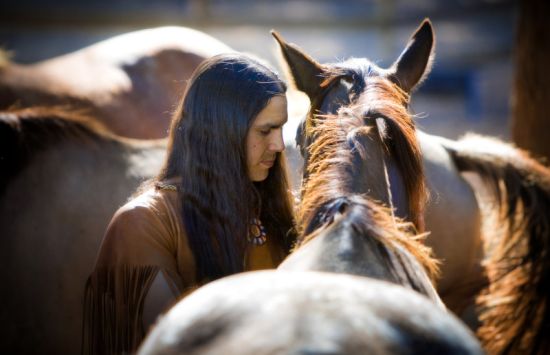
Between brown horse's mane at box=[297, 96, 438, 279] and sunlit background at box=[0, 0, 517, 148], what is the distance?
6.93 metres

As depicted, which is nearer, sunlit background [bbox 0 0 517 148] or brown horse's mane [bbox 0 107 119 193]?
brown horse's mane [bbox 0 107 119 193]

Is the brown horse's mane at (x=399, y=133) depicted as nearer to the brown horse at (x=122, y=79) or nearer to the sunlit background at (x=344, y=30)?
the brown horse at (x=122, y=79)

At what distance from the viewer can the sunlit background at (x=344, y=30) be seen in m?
9.79

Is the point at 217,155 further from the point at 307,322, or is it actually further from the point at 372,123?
the point at 307,322

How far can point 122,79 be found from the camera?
379 cm

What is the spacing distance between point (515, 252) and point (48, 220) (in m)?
2.09

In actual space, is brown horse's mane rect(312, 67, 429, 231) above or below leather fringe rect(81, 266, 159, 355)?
A: above

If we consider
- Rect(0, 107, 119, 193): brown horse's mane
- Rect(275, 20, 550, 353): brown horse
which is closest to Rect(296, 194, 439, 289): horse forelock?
Rect(275, 20, 550, 353): brown horse

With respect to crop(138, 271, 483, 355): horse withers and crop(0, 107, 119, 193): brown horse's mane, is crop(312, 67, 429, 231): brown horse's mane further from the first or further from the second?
crop(0, 107, 119, 193): brown horse's mane

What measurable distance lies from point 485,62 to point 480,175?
8.01 meters

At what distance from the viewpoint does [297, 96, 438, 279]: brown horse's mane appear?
1634 millimetres

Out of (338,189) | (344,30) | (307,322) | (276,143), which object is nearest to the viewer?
(307,322)

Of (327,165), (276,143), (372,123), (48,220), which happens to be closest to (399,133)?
(372,123)

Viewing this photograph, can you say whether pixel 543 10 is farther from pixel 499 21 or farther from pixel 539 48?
Answer: pixel 499 21
